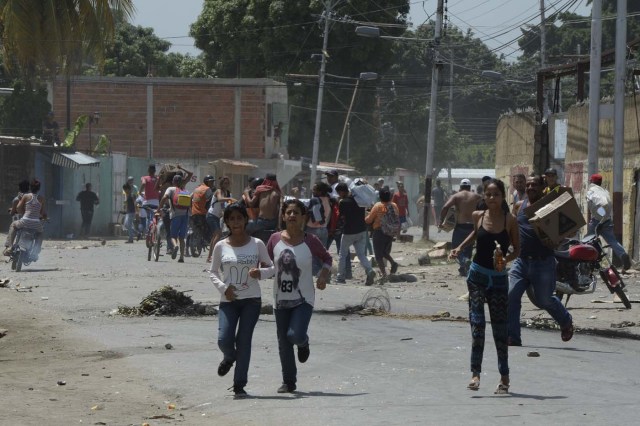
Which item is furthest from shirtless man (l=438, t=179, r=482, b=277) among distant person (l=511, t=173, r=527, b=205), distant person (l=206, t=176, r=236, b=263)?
distant person (l=206, t=176, r=236, b=263)

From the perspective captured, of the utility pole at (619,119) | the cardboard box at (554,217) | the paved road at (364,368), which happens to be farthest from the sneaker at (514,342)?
→ the utility pole at (619,119)

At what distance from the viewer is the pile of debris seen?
48.5 feet

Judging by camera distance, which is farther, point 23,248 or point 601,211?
point 23,248

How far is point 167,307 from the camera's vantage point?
1480 centimetres

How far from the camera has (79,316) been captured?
581 inches

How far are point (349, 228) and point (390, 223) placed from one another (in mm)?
837

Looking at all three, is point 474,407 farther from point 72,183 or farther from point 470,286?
point 72,183

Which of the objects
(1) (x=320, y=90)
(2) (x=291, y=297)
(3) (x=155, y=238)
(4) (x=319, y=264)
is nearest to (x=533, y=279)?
(4) (x=319, y=264)

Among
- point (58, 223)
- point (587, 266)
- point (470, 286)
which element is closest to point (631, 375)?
point (470, 286)

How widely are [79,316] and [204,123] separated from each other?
37.5 m

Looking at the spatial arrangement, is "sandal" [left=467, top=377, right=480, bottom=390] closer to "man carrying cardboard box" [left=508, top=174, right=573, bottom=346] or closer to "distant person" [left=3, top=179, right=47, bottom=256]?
"man carrying cardboard box" [left=508, top=174, right=573, bottom=346]

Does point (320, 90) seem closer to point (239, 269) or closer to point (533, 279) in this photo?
point (533, 279)

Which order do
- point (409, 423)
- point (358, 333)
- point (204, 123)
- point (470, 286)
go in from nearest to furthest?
point (409, 423) < point (470, 286) < point (358, 333) < point (204, 123)

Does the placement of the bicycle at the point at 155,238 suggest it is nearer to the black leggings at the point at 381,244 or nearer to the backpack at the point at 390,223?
the black leggings at the point at 381,244
